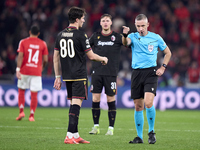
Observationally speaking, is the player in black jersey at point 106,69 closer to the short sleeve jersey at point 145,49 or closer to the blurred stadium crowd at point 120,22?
the short sleeve jersey at point 145,49

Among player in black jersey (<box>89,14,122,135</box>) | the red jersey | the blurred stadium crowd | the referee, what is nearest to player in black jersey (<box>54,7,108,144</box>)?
the referee

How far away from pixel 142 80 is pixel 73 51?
50.6 inches

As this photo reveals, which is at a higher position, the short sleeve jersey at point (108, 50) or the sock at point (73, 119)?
the short sleeve jersey at point (108, 50)

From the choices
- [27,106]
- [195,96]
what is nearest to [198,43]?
[195,96]

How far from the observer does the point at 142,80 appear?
667 centimetres

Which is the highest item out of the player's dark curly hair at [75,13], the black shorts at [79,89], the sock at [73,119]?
the player's dark curly hair at [75,13]

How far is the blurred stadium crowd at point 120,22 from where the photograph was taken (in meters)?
17.7

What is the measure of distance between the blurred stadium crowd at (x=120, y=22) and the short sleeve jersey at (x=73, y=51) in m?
10.7

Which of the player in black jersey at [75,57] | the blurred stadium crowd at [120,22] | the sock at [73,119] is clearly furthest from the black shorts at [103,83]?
the blurred stadium crowd at [120,22]

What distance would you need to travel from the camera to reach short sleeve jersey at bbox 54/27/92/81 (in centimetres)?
618

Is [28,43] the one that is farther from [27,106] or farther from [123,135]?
[27,106]

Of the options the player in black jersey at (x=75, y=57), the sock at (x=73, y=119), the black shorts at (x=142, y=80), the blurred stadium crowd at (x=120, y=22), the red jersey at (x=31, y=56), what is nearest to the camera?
the sock at (x=73, y=119)

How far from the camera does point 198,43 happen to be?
1898 cm

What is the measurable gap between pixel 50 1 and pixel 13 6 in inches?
74.4
